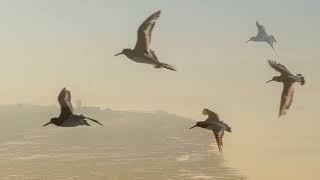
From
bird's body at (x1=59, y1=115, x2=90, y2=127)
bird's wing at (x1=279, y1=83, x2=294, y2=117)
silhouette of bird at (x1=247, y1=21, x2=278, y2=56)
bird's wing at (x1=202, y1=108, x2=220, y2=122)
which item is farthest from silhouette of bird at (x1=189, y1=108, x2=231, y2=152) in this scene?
bird's body at (x1=59, y1=115, x2=90, y2=127)

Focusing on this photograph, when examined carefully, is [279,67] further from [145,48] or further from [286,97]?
[145,48]

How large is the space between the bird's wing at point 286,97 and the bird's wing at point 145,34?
0.94 metres

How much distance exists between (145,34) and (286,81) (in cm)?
98

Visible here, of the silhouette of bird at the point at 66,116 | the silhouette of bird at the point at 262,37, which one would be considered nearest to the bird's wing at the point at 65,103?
the silhouette of bird at the point at 66,116

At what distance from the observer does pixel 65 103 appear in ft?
10.4

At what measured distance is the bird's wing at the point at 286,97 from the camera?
362 centimetres

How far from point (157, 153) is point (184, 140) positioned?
0.64 ft

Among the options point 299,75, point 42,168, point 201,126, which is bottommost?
point 42,168

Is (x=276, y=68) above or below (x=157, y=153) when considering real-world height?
above

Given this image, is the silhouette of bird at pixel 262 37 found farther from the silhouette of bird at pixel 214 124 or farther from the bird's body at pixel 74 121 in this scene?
the bird's body at pixel 74 121

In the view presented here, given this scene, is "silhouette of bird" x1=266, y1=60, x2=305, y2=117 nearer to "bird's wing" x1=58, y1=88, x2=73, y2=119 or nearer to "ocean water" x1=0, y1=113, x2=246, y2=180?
"ocean water" x1=0, y1=113, x2=246, y2=180

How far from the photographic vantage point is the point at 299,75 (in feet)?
→ 12.0

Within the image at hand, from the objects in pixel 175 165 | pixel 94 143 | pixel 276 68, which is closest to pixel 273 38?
pixel 276 68

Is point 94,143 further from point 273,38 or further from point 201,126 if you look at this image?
point 273,38
